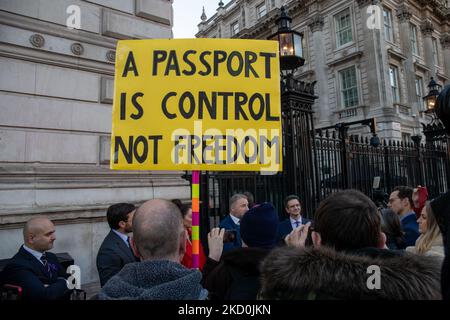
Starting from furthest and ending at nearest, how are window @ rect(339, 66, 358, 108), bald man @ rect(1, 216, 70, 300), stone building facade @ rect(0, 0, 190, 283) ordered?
window @ rect(339, 66, 358, 108) < stone building facade @ rect(0, 0, 190, 283) < bald man @ rect(1, 216, 70, 300)

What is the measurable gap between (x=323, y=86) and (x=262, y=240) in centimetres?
2673

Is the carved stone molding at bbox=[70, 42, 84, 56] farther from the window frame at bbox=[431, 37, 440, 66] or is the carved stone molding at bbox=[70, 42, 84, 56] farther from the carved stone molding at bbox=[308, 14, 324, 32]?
the window frame at bbox=[431, 37, 440, 66]

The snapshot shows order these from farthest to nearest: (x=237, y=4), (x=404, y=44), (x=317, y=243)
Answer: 1. (x=237, y=4)
2. (x=404, y=44)
3. (x=317, y=243)

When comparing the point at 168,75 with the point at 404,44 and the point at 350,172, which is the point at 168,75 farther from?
the point at 404,44

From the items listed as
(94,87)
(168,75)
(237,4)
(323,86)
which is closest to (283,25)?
(94,87)

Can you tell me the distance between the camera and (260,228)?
2375mm

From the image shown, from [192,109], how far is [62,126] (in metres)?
3.04

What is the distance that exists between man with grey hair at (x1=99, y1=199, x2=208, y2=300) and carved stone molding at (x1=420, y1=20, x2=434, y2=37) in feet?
115

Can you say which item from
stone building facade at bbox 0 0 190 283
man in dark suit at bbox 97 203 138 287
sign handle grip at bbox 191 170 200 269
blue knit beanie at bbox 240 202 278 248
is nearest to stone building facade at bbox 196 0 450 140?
stone building facade at bbox 0 0 190 283

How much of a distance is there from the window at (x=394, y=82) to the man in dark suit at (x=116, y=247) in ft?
86.2

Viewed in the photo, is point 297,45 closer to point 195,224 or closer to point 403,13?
point 195,224

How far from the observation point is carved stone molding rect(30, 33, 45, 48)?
16.0 ft

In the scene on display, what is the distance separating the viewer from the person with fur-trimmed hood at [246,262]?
2.13 m
